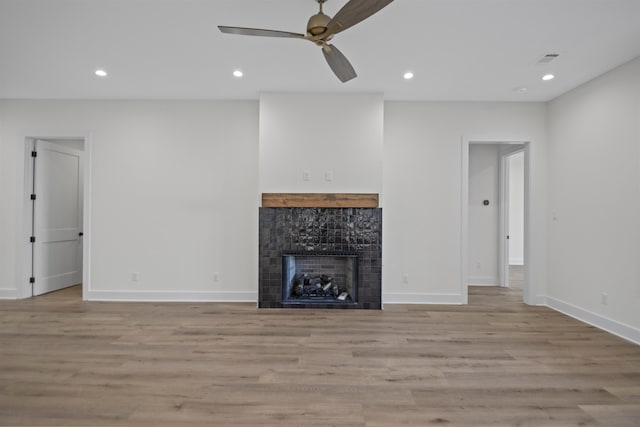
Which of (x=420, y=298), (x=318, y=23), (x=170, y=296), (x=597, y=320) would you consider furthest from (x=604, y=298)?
(x=170, y=296)

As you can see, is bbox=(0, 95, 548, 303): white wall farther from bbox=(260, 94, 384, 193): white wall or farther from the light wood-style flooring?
the light wood-style flooring

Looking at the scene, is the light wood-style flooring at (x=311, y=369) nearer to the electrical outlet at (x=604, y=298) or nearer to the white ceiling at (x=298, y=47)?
the electrical outlet at (x=604, y=298)

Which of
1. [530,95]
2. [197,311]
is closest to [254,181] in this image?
[197,311]

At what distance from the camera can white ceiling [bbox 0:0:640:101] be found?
2.44m

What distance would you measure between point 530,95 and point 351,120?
2218mm

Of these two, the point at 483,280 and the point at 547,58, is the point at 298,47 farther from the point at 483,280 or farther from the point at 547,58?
the point at 483,280

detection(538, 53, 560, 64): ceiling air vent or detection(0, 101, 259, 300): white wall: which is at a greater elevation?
detection(538, 53, 560, 64): ceiling air vent

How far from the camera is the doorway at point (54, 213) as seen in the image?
14.8ft

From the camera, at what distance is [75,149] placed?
5.29 metres

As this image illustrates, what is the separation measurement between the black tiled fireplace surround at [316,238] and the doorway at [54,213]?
243cm

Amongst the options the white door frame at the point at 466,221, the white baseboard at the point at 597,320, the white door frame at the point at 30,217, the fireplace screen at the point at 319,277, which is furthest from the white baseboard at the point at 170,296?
the white baseboard at the point at 597,320

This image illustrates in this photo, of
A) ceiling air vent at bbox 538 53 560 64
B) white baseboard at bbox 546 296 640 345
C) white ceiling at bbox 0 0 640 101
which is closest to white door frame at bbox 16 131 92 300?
white ceiling at bbox 0 0 640 101

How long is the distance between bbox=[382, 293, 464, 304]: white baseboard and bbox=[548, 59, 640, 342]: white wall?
1.20m

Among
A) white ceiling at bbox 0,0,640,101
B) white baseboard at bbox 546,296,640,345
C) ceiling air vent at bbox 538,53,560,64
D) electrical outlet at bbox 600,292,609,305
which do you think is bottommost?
white baseboard at bbox 546,296,640,345
